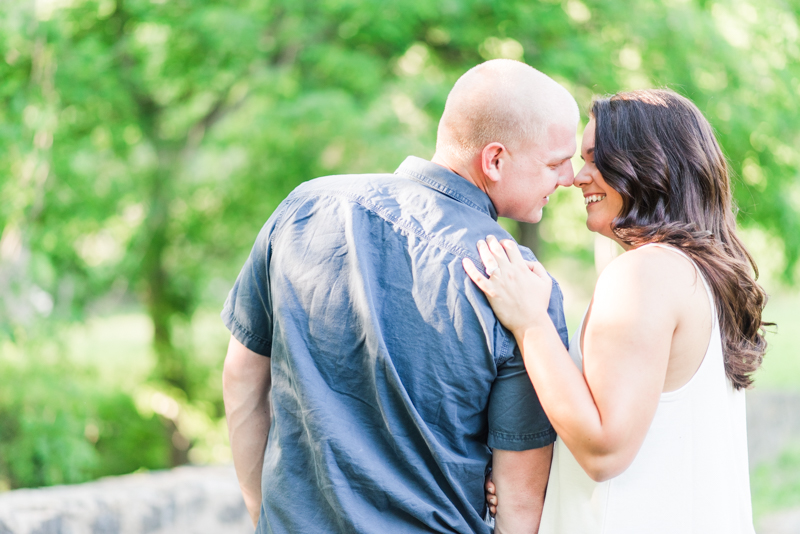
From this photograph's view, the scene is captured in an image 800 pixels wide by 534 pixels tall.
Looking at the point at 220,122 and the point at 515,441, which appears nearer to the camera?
the point at 515,441

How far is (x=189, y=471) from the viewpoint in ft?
13.1

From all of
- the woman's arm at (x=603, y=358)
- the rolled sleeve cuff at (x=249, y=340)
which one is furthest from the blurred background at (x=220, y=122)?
the rolled sleeve cuff at (x=249, y=340)

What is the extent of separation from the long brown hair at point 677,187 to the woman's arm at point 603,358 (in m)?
0.22

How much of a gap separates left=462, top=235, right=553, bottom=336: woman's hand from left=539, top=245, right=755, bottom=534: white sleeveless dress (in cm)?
21

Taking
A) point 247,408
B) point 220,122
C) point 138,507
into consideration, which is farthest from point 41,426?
point 247,408

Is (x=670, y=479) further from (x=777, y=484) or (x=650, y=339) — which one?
(x=777, y=484)

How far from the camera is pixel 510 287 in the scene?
5.24ft

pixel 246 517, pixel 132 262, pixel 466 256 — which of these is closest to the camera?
pixel 466 256

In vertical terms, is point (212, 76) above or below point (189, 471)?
above

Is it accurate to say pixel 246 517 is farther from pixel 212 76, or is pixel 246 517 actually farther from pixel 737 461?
pixel 212 76

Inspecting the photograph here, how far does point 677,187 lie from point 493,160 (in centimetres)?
48

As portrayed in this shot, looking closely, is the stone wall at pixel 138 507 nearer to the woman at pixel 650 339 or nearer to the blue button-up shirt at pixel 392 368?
the blue button-up shirt at pixel 392 368

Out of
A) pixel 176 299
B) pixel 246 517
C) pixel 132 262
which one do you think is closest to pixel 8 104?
pixel 132 262

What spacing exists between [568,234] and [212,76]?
4854 millimetres
